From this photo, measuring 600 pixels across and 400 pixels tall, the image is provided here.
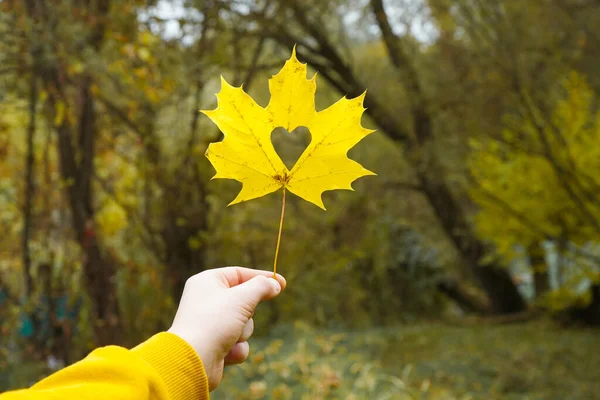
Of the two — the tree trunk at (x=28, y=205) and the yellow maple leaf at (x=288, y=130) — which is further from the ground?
the yellow maple leaf at (x=288, y=130)

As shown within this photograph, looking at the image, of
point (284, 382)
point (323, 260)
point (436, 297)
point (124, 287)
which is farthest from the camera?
point (436, 297)

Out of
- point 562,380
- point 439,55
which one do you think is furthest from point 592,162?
point 439,55

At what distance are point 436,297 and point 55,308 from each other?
5374 millimetres

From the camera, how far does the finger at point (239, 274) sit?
39.6 inches

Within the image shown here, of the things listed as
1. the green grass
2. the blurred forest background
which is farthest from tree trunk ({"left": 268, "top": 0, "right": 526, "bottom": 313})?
the green grass

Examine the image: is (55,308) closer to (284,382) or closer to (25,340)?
(25,340)

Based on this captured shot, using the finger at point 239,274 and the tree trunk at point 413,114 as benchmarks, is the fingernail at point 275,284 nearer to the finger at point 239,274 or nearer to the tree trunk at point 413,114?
the finger at point 239,274

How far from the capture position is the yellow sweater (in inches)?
29.9

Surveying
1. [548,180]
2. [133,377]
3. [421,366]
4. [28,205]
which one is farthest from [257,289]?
[548,180]

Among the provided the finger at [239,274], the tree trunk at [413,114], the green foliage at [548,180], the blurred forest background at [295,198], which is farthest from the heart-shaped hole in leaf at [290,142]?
the finger at [239,274]

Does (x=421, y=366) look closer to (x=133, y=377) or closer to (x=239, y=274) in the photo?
(x=239, y=274)

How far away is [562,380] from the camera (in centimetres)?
446

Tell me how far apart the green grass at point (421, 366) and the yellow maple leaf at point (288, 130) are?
8.78 ft

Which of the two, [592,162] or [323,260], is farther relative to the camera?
[323,260]
